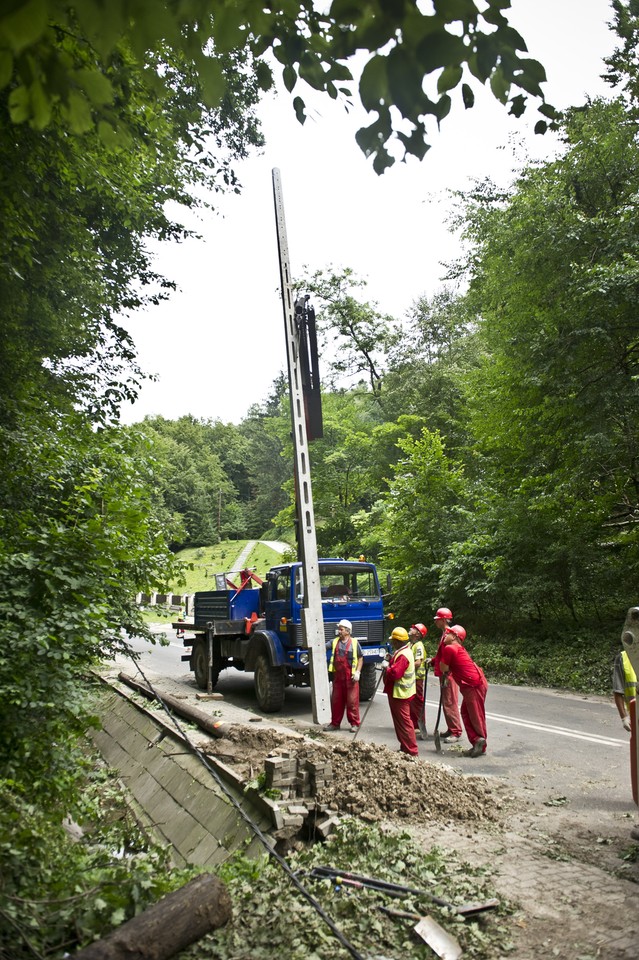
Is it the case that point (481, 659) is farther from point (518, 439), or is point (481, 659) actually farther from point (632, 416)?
point (632, 416)

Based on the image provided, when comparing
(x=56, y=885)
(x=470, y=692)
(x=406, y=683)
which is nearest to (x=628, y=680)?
(x=470, y=692)

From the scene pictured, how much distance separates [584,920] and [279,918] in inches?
71.9

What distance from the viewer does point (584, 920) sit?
4211 mm

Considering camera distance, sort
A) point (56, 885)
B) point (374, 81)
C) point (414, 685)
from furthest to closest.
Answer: point (414, 685)
point (56, 885)
point (374, 81)

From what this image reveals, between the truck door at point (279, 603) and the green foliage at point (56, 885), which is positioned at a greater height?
the truck door at point (279, 603)

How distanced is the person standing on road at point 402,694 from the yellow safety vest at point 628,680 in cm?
330

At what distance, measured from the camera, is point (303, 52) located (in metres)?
3.74

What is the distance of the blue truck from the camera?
12086 mm

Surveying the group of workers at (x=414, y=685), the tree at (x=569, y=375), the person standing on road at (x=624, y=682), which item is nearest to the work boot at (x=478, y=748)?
the group of workers at (x=414, y=685)

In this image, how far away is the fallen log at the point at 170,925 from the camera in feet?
11.1

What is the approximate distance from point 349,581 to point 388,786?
7141 millimetres

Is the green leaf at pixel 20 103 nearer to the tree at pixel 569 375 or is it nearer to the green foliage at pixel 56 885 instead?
the green foliage at pixel 56 885

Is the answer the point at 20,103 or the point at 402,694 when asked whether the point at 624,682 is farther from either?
the point at 20,103

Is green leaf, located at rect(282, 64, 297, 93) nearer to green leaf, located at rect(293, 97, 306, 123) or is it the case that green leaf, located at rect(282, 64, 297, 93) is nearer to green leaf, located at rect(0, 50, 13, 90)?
green leaf, located at rect(293, 97, 306, 123)
